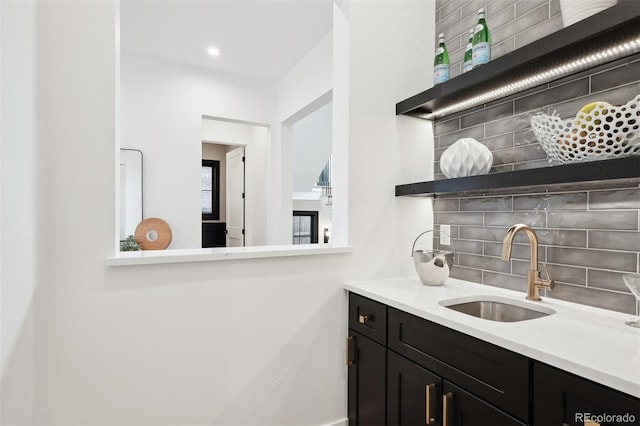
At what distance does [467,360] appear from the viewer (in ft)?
3.73

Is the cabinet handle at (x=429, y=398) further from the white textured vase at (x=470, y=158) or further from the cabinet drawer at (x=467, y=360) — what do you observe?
the white textured vase at (x=470, y=158)

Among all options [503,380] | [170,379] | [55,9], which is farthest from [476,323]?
[55,9]

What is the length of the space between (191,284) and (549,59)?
5.39ft

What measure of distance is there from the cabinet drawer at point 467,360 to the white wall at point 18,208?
4.19 feet

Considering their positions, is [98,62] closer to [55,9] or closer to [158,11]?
[55,9]

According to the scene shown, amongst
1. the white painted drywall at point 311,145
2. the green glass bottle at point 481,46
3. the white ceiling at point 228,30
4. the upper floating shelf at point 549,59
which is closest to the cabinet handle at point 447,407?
the upper floating shelf at point 549,59

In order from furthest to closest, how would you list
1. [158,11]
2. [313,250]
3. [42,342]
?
[158,11] < [313,250] < [42,342]

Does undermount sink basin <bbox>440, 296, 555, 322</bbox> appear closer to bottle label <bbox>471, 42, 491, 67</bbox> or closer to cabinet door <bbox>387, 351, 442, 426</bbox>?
cabinet door <bbox>387, 351, 442, 426</bbox>

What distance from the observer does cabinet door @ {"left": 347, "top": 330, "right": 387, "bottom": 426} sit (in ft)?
5.05

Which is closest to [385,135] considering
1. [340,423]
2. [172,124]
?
[340,423]

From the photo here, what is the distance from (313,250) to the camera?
1711 mm

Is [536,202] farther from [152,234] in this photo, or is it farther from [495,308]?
[152,234]

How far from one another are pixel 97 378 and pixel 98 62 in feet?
3.97

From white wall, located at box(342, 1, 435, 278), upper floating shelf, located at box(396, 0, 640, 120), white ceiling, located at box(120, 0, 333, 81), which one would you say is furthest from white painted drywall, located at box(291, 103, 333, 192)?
upper floating shelf, located at box(396, 0, 640, 120)
